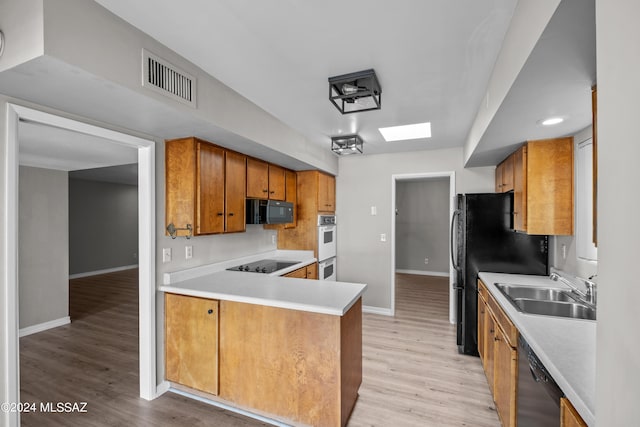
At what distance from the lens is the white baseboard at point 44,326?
11.8 ft

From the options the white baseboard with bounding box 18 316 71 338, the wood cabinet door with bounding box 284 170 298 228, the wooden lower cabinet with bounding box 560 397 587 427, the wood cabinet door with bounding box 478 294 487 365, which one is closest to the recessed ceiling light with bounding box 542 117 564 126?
the wood cabinet door with bounding box 478 294 487 365

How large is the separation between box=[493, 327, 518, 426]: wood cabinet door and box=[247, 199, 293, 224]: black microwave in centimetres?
237

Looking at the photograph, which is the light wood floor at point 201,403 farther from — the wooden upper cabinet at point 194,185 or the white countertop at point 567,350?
the wooden upper cabinet at point 194,185

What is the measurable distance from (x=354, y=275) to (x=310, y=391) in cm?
272

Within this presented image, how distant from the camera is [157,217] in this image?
244 cm

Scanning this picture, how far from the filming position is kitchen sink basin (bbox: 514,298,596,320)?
1942mm

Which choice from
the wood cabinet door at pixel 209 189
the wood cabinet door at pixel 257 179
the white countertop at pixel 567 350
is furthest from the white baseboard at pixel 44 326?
the white countertop at pixel 567 350

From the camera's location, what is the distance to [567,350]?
129 centimetres

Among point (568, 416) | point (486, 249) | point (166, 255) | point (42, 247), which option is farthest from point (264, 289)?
point (42, 247)

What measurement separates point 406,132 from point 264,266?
2.29 meters

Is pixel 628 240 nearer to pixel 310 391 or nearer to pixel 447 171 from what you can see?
pixel 310 391

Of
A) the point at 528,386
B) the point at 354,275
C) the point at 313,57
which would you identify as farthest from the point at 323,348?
the point at 354,275

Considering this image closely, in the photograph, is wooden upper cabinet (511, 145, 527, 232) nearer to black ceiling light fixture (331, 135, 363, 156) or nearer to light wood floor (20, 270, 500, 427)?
light wood floor (20, 270, 500, 427)

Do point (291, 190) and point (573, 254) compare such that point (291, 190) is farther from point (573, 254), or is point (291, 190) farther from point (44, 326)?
point (44, 326)
